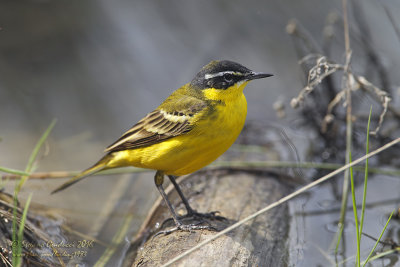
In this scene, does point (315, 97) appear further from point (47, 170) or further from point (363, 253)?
point (47, 170)

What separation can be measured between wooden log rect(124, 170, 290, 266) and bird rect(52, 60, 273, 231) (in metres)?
0.30

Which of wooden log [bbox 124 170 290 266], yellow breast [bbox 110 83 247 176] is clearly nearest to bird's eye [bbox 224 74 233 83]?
yellow breast [bbox 110 83 247 176]

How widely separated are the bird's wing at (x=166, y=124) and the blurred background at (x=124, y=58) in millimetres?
2098

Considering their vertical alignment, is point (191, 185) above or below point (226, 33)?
below

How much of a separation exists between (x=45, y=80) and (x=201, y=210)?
18.8ft

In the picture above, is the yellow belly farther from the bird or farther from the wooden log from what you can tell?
the wooden log

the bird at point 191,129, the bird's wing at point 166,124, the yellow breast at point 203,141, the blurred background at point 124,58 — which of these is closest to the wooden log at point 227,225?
the bird at point 191,129

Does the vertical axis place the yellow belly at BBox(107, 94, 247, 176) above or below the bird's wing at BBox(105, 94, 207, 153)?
below

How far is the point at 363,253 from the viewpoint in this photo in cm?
548

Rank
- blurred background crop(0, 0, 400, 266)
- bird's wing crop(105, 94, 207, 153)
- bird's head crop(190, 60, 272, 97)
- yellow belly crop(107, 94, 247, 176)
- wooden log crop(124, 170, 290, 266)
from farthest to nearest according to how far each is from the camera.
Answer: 1. blurred background crop(0, 0, 400, 266)
2. bird's head crop(190, 60, 272, 97)
3. bird's wing crop(105, 94, 207, 153)
4. yellow belly crop(107, 94, 247, 176)
5. wooden log crop(124, 170, 290, 266)

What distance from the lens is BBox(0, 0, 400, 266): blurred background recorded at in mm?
8352

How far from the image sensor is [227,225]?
503cm

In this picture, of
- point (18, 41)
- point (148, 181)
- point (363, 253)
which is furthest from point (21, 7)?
point (363, 253)

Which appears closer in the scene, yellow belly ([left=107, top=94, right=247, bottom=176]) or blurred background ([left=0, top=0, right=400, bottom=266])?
yellow belly ([left=107, top=94, right=247, bottom=176])
